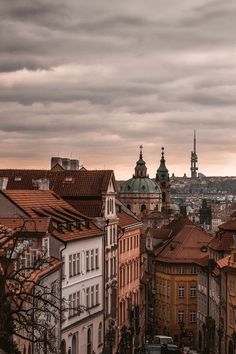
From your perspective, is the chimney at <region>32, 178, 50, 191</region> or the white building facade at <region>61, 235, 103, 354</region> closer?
the white building facade at <region>61, 235, 103, 354</region>

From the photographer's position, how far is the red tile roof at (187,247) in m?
94.4

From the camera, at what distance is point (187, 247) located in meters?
95.8

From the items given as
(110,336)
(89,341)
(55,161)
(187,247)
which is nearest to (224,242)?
(55,161)

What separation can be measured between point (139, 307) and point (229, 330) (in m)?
19.6

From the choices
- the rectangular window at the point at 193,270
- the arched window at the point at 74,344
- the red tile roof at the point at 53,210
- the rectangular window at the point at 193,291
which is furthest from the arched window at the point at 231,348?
the rectangular window at the point at 193,291

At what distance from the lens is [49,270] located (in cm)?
4200

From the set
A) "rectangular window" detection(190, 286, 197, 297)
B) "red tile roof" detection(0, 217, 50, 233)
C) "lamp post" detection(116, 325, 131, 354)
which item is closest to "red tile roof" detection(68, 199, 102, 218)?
"lamp post" detection(116, 325, 131, 354)

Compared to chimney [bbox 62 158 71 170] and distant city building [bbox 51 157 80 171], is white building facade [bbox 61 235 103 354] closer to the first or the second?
distant city building [bbox 51 157 80 171]

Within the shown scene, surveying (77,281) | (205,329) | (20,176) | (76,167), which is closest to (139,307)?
(205,329)

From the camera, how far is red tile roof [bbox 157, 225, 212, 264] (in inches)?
3716

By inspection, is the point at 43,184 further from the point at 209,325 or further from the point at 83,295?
the point at 209,325

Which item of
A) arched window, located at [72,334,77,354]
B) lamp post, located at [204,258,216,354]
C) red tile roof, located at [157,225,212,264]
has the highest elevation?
red tile roof, located at [157,225,212,264]

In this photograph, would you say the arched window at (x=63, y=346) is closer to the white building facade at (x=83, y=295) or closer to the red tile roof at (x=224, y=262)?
the white building facade at (x=83, y=295)

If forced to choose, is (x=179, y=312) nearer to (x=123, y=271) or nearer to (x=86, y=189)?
(x=123, y=271)
